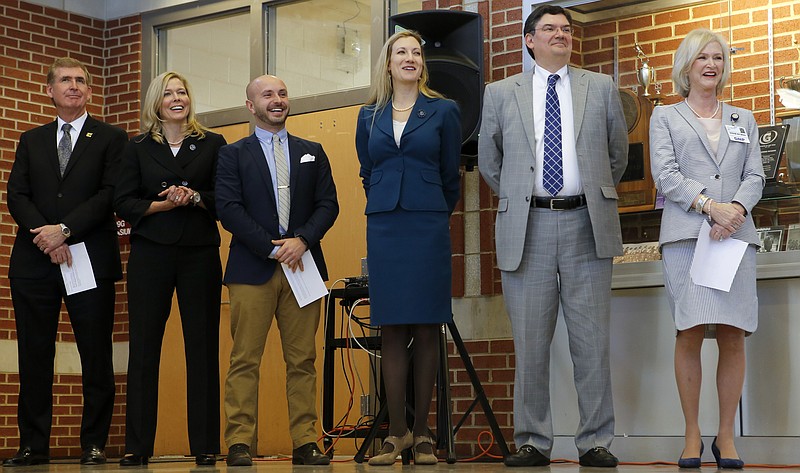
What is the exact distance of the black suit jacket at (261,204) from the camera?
16.3ft

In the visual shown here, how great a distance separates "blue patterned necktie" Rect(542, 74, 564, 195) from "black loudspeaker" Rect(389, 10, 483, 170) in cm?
73

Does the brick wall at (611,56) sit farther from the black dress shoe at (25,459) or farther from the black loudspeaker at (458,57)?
the black dress shoe at (25,459)

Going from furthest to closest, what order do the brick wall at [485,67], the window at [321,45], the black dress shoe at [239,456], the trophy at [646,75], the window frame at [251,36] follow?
the window at [321,45], the window frame at [251,36], the trophy at [646,75], the brick wall at [485,67], the black dress shoe at [239,456]

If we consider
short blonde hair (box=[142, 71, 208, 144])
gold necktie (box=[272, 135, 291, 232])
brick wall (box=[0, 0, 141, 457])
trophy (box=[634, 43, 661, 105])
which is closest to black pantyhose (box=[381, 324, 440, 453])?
gold necktie (box=[272, 135, 291, 232])

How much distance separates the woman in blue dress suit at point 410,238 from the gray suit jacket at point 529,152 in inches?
8.2

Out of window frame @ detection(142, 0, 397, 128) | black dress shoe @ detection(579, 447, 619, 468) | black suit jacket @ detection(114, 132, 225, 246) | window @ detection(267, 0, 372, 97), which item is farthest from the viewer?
window @ detection(267, 0, 372, 97)

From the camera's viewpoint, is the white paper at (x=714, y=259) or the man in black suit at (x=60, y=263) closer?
the white paper at (x=714, y=259)

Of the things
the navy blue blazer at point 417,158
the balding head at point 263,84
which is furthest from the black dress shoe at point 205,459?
the balding head at point 263,84

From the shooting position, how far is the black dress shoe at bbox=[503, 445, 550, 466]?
4555mm

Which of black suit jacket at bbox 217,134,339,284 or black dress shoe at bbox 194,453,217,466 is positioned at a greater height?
black suit jacket at bbox 217,134,339,284

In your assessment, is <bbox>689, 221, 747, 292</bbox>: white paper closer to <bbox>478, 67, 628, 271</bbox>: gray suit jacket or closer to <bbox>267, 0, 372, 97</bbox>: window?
<bbox>478, 67, 628, 271</bbox>: gray suit jacket

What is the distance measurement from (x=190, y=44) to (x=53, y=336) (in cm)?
276

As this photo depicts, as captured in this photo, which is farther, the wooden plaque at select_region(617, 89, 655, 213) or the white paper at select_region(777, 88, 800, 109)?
the wooden plaque at select_region(617, 89, 655, 213)

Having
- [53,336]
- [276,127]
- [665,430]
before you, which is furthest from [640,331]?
[53,336]
